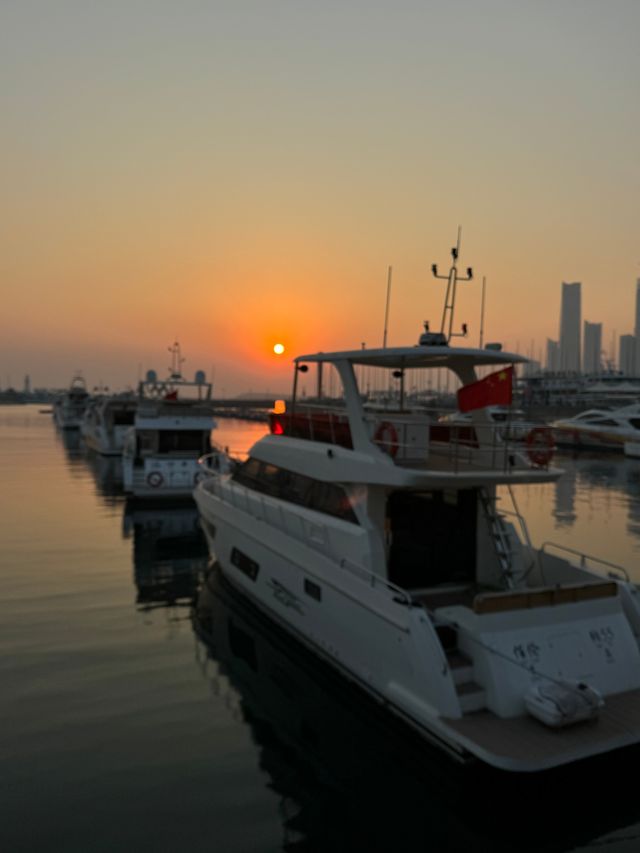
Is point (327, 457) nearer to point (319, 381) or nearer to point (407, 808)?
point (319, 381)

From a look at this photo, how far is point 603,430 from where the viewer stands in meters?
50.1

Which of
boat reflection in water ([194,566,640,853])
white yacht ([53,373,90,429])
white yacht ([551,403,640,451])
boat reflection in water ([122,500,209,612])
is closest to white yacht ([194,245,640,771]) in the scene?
boat reflection in water ([194,566,640,853])

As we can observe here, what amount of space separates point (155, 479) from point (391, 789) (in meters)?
18.7

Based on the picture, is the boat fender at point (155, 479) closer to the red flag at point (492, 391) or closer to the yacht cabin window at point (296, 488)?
the yacht cabin window at point (296, 488)

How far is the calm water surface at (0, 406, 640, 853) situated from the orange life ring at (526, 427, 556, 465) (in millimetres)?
4018

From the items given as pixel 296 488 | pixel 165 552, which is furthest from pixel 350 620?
pixel 165 552

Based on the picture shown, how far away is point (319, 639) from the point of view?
9.32 meters

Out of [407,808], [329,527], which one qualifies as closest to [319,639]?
[329,527]

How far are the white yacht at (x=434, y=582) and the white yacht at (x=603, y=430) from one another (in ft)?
132

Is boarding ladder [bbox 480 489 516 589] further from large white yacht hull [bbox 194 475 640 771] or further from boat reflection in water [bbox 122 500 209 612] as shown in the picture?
boat reflection in water [bbox 122 500 209 612]

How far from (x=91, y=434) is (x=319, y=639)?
37.5 meters

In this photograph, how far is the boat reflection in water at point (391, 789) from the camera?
5922 millimetres

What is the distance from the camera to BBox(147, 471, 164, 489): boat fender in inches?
934

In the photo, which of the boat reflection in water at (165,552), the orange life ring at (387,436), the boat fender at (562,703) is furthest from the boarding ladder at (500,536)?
the boat reflection in water at (165,552)
